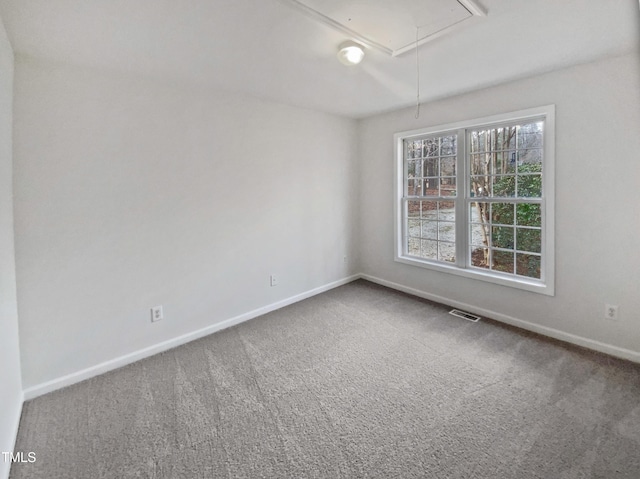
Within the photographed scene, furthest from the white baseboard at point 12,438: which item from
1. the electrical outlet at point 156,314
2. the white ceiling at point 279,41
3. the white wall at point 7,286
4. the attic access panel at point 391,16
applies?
the attic access panel at point 391,16

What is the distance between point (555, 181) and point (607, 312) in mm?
1192

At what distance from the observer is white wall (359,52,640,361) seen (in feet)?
7.86

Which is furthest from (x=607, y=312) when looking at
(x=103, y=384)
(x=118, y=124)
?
(x=118, y=124)

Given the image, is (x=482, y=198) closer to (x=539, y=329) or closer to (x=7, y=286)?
(x=539, y=329)

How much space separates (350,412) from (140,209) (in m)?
2.29

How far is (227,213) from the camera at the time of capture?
3.14 metres

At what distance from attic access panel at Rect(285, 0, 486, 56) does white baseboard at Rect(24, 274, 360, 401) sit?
2780 mm

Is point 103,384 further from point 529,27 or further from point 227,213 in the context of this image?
point 529,27

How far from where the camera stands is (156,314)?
2729mm

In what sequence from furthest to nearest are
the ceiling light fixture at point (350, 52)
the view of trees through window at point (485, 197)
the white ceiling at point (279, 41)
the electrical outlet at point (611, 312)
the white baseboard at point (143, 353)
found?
the view of trees through window at point (485, 197)
the electrical outlet at point (611, 312)
the white baseboard at point (143, 353)
the ceiling light fixture at point (350, 52)
the white ceiling at point (279, 41)

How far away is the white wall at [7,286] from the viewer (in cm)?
164

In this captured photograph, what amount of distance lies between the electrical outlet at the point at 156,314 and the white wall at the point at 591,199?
3352 millimetres

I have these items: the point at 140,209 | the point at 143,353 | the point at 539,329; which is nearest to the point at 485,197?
the point at 539,329

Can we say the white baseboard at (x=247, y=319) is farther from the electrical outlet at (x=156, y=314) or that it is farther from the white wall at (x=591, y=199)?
the electrical outlet at (x=156, y=314)
